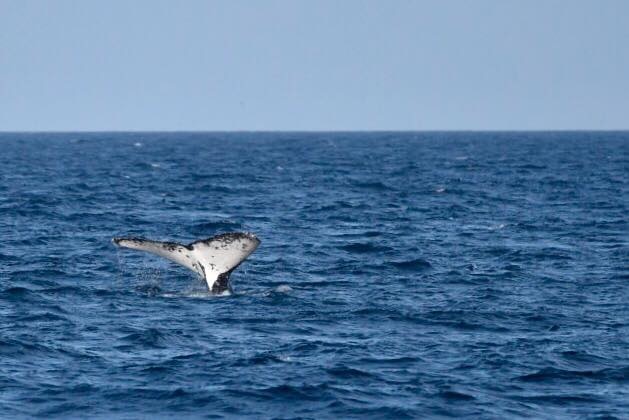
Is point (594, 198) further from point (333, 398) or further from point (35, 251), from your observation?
point (333, 398)

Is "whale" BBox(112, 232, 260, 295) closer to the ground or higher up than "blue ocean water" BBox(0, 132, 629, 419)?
higher up

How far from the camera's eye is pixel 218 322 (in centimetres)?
2347

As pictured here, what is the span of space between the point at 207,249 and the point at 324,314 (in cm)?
253

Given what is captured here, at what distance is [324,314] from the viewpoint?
2466 centimetres

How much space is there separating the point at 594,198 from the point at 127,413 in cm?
3837

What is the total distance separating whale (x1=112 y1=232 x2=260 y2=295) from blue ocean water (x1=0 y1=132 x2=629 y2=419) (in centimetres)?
89

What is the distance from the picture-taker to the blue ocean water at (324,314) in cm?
1861

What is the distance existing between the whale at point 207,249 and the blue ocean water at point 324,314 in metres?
0.89

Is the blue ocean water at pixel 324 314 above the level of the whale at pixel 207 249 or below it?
below

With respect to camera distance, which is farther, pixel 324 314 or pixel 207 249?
pixel 324 314

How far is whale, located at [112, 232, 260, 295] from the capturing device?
22844mm

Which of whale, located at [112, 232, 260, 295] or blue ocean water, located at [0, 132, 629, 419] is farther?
whale, located at [112, 232, 260, 295]

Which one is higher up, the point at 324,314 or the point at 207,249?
the point at 207,249

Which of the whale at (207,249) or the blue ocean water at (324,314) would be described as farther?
the whale at (207,249)
